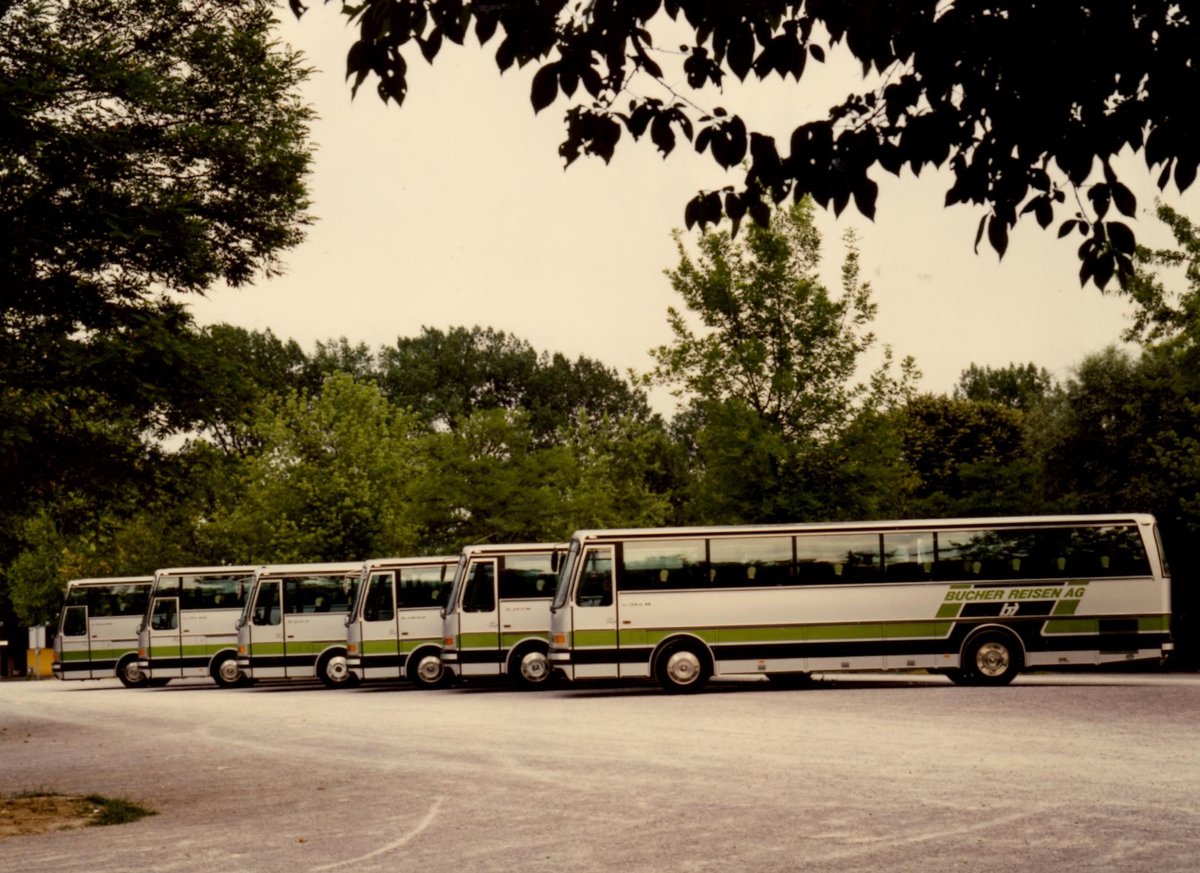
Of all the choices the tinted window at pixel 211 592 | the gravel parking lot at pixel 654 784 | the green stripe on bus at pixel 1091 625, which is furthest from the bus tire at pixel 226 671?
the green stripe on bus at pixel 1091 625

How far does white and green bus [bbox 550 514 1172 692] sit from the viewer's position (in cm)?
2705

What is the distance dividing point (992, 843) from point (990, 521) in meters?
18.8

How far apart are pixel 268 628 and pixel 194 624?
456 cm

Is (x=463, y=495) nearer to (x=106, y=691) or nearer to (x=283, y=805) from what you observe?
(x=106, y=691)

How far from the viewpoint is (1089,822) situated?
10.2 metres

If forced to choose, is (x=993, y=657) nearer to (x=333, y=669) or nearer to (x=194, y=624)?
(x=333, y=669)

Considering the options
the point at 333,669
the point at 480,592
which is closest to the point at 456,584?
the point at 480,592

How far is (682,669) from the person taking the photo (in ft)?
90.7

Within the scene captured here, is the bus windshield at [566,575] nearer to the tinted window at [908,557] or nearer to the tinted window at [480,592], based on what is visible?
the tinted window at [480,592]

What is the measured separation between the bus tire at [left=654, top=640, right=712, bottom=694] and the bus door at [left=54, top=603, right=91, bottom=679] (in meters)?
23.6

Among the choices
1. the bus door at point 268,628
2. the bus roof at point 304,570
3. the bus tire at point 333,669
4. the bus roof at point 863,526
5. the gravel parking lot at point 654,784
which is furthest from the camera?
the bus roof at point 304,570

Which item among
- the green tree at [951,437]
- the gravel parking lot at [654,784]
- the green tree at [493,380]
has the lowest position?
the gravel parking lot at [654,784]

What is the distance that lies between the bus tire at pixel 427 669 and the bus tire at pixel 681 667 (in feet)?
29.0

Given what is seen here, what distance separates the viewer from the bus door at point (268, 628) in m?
38.2
